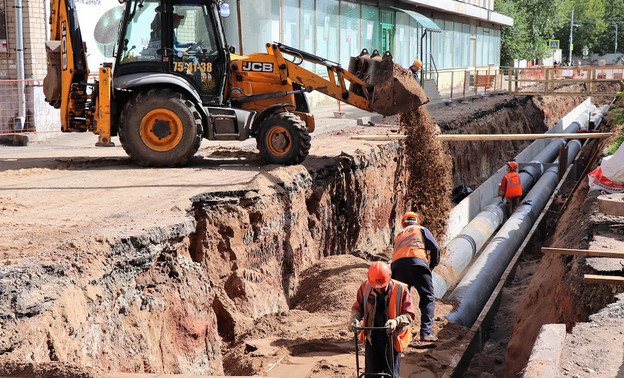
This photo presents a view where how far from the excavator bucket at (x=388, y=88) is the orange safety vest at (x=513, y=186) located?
20.5 ft

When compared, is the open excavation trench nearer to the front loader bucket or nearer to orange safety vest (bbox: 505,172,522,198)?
the front loader bucket

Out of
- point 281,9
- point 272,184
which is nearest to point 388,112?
point 272,184

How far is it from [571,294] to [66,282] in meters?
5.56

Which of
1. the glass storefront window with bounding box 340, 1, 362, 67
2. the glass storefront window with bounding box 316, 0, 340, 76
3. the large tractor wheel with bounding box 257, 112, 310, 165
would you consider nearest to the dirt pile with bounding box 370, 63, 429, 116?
the large tractor wheel with bounding box 257, 112, 310, 165

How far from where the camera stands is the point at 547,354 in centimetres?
566

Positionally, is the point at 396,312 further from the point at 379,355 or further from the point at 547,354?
the point at 547,354

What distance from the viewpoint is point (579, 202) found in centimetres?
1354

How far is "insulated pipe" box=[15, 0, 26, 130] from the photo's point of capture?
15047mm

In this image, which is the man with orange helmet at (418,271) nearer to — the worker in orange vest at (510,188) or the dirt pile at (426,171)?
the dirt pile at (426,171)

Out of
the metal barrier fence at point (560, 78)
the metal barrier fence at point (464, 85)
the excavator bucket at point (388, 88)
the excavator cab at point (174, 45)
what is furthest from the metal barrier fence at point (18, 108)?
the metal barrier fence at point (560, 78)

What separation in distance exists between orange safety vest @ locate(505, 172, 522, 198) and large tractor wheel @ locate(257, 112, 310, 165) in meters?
7.34

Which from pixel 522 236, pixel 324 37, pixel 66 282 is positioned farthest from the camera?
pixel 324 37

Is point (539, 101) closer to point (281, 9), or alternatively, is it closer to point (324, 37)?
point (324, 37)

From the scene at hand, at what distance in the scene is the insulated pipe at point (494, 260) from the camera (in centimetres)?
1059
